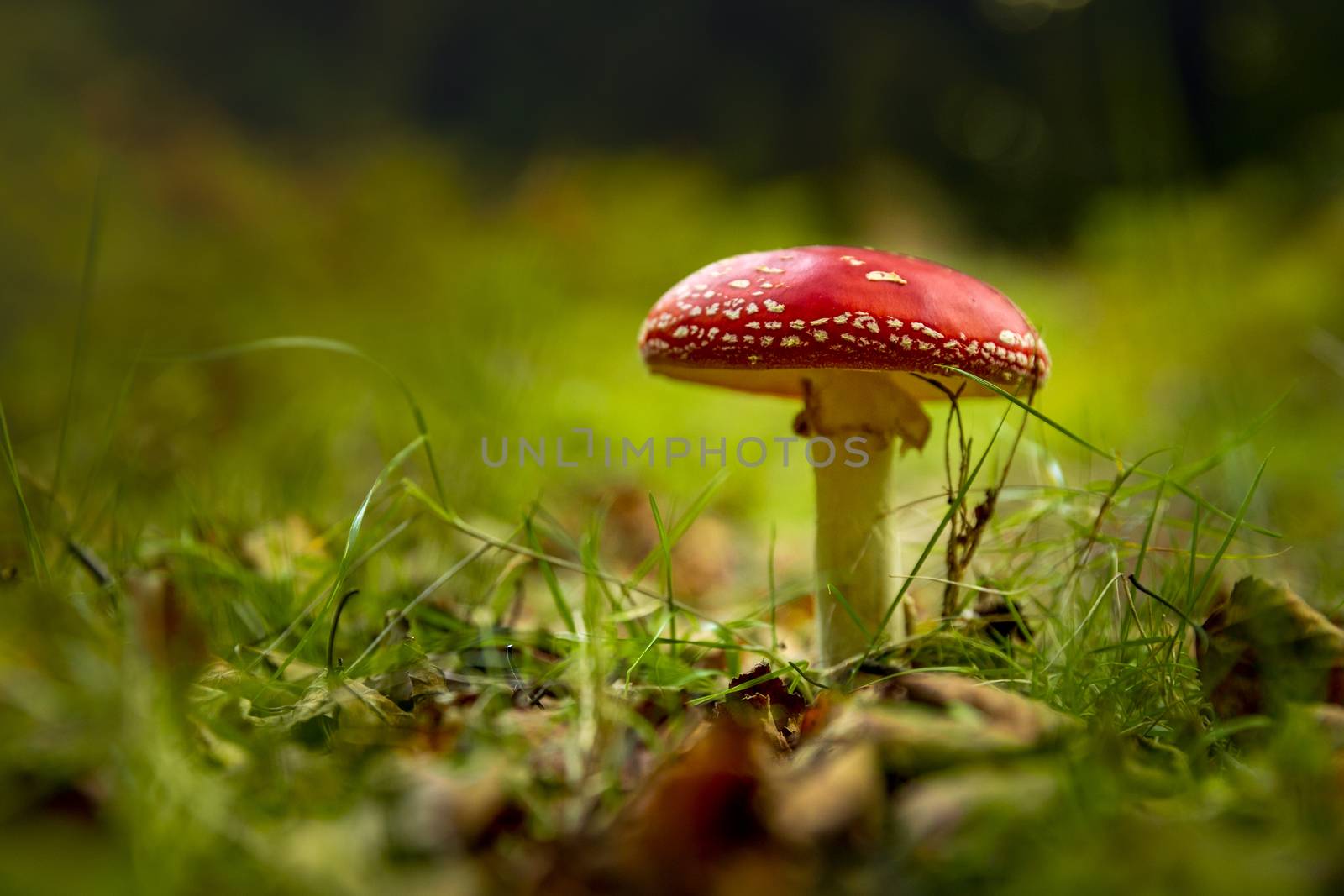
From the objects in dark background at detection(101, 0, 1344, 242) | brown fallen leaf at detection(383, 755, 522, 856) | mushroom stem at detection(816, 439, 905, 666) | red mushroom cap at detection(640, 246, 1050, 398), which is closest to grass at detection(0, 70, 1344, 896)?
brown fallen leaf at detection(383, 755, 522, 856)

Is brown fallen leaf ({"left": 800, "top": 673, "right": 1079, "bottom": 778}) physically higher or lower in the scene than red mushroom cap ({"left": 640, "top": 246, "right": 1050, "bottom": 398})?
lower

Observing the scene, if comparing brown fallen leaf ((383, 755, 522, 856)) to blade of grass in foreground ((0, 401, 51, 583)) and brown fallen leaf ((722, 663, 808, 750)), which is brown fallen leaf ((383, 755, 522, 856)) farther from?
blade of grass in foreground ((0, 401, 51, 583))

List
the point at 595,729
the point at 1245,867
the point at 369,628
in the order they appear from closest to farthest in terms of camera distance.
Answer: the point at 1245,867
the point at 595,729
the point at 369,628

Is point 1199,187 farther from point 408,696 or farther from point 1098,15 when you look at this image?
point 408,696

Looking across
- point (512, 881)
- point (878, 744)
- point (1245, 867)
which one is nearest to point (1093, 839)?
point (1245, 867)

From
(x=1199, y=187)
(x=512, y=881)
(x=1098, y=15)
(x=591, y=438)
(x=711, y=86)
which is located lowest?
(x=591, y=438)

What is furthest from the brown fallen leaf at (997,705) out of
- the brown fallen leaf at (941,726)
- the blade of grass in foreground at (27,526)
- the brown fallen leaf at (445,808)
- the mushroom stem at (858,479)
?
the blade of grass in foreground at (27,526)

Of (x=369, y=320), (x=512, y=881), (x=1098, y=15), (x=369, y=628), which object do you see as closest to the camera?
(x=512, y=881)
